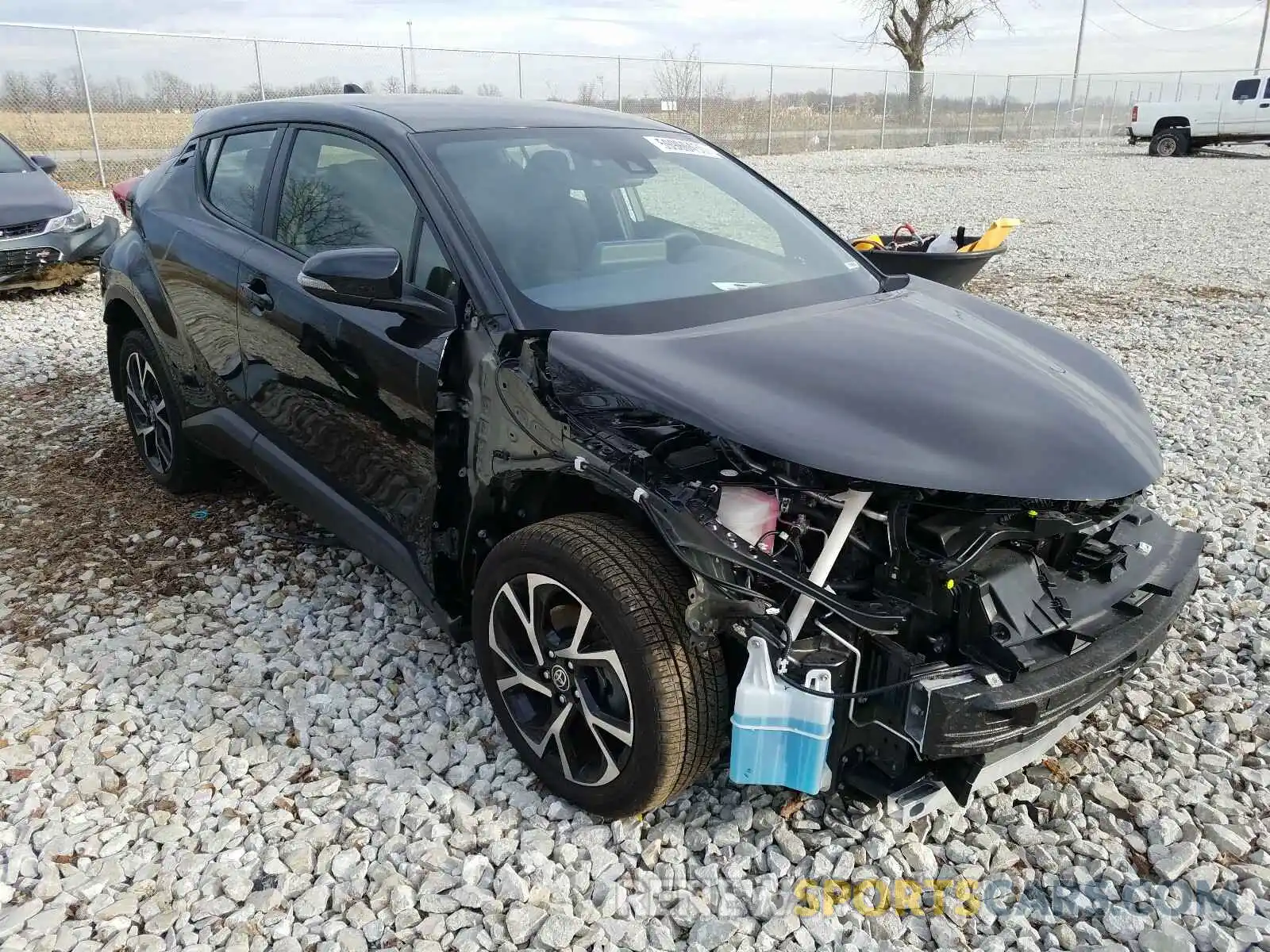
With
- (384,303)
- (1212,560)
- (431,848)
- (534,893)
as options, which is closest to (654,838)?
(534,893)

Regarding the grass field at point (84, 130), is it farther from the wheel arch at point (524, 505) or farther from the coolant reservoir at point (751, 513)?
the coolant reservoir at point (751, 513)

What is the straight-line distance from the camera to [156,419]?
4559 mm

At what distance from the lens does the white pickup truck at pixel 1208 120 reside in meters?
25.3

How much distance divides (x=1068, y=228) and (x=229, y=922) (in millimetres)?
14237

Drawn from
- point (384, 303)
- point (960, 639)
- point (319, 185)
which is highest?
point (319, 185)

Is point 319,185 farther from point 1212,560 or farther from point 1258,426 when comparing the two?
point 1258,426

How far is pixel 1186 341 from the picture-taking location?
7648mm

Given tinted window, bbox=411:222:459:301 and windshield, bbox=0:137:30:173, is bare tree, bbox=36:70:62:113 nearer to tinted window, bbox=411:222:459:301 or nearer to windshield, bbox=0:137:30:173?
windshield, bbox=0:137:30:173

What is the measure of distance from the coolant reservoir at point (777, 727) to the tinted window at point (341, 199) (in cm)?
169

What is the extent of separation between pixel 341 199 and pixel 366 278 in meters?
0.79

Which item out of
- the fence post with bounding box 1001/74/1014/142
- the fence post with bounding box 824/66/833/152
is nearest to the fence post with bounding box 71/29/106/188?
the fence post with bounding box 824/66/833/152

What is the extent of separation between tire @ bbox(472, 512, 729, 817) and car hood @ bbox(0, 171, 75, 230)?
303 inches

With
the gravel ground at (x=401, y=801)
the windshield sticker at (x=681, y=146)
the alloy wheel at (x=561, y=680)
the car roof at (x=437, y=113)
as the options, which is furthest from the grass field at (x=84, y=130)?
the alloy wheel at (x=561, y=680)

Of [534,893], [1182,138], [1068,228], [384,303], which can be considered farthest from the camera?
[1182,138]
